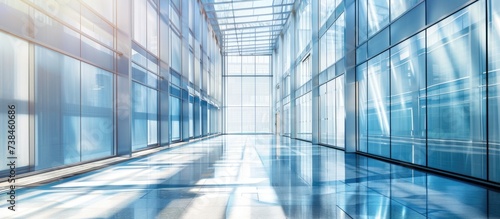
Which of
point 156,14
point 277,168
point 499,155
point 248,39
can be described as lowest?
point 277,168

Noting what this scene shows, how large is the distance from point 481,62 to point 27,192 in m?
8.68

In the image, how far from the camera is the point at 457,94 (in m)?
7.64

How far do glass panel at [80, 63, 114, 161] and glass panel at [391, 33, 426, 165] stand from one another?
30.5ft

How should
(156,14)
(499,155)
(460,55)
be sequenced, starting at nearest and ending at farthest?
1. (499,155)
2. (460,55)
3. (156,14)

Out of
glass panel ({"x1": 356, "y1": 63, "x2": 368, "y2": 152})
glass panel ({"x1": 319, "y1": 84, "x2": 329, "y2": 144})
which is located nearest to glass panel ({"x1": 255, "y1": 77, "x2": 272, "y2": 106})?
glass panel ({"x1": 319, "y1": 84, "x2": 329, "y2": 144})

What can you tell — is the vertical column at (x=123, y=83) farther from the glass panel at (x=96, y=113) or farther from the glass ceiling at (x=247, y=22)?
the glass ceiling at (x=247, y=22)

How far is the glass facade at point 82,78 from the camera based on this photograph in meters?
7.46

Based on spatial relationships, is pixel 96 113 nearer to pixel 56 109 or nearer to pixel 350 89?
pixel 56 109

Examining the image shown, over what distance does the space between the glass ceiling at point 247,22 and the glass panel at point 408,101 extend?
16.6 m

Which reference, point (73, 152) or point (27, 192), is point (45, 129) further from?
point (27, 192)

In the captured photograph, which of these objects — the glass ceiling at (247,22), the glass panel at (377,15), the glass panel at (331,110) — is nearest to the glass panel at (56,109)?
the glass panel at (377,15)

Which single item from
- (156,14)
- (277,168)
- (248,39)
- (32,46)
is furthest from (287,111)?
(32,46)

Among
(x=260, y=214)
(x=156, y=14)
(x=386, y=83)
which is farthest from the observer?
(x=156, y=14)

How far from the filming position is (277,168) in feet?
29.6
